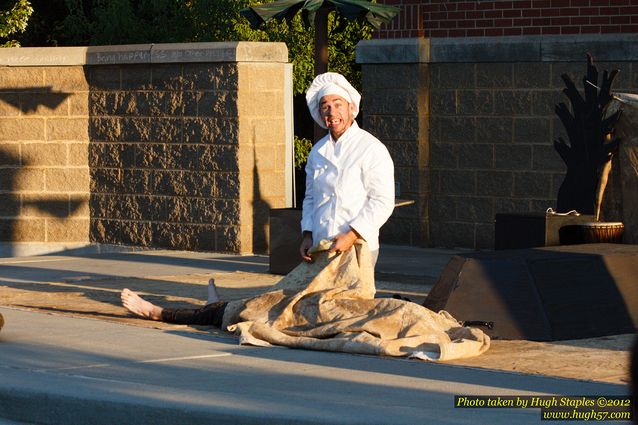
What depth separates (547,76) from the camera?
15.2 metres

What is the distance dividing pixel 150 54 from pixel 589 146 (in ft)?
20.0

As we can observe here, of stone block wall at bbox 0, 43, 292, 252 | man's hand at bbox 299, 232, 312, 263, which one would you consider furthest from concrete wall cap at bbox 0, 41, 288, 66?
man's hand at bbox 299, 232, 312, 263

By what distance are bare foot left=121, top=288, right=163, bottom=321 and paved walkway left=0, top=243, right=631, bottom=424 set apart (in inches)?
3.4

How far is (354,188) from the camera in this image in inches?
379

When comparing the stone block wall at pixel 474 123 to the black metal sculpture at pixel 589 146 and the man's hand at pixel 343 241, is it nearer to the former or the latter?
the black metal sculpture at pixel 589 146

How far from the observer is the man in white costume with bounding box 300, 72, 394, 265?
950cm

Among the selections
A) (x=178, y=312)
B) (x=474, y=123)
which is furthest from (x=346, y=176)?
(x=474, y=123)

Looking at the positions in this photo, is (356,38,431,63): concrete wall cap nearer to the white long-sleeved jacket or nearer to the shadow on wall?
the shadow on wall

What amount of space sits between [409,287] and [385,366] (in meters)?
4.04

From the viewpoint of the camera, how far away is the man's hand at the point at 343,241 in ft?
31.0

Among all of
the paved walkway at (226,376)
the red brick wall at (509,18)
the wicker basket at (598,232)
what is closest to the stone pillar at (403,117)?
the red brick wall at (509,18)

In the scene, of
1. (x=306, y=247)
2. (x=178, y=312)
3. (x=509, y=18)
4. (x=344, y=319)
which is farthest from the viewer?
(x=509, y=18)

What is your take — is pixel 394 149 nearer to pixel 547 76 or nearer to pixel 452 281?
pixel 547 76

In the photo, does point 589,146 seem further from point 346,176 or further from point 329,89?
point 329,89
